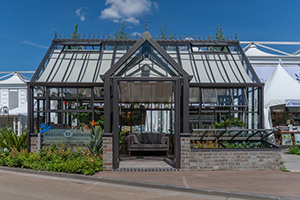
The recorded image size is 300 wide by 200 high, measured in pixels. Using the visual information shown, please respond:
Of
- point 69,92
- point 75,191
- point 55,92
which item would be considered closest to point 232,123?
point 69,92

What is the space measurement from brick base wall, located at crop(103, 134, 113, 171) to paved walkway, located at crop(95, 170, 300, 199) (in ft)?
1.24

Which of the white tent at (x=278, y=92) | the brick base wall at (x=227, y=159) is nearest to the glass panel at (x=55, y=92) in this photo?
the brick base wall at (x=227, y=159)

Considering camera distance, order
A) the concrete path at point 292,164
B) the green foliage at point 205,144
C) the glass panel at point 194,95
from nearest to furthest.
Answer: the concrete path at point 292,164 → the green foliage at point 205,144 → the glass panel at point 194,95

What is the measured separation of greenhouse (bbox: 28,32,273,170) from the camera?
9.40 m

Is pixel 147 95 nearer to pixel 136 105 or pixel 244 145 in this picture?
pixel 136 105

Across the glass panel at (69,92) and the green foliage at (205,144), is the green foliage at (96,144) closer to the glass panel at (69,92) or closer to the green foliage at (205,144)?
the glass panel at (69,92)

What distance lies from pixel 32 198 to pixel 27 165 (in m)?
3.59

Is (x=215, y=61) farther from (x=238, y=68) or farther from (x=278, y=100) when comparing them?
(x=278, y=100)

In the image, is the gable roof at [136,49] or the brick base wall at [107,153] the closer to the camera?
the brick base wall at [107,153]

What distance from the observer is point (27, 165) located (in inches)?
381

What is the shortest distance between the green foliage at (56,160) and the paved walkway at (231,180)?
533 mm

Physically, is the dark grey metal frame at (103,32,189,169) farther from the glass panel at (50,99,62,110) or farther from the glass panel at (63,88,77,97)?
the glass panel at (50,99,62,110)

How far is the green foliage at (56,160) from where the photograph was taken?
8.92m

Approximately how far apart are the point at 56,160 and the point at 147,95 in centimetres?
496
